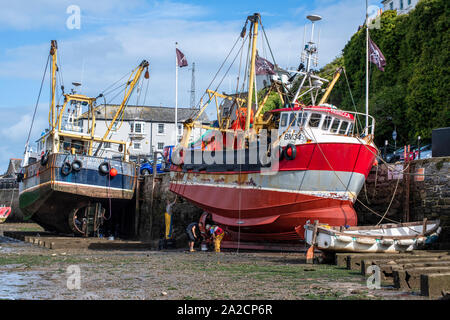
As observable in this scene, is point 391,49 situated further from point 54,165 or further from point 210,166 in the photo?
point 54,165

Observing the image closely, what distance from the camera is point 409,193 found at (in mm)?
17312

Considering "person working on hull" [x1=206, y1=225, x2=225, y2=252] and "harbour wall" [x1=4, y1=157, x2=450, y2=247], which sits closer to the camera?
"harbour wall" [x1=4, y1=157, x2=450, y2=247]

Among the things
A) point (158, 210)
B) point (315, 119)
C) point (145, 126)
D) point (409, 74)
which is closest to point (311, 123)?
point (315, 119)

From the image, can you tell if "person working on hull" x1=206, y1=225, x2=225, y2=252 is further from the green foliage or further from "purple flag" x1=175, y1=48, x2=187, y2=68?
"purple flag" x1=175, y1=48, x2=187, y2=68

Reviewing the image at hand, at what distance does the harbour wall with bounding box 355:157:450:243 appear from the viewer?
16.1 meters

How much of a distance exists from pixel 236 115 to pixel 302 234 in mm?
6553

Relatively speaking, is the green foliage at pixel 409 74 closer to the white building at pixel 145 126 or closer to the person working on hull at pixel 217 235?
the person working on hull at pixel 217 235

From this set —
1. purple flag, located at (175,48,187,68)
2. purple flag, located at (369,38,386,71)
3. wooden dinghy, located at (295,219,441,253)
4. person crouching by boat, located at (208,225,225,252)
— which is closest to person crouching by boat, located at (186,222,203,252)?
person crouching by boat, located at (208,225,225,252)

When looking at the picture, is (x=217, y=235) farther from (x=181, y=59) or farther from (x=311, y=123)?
(x=181, y=59)

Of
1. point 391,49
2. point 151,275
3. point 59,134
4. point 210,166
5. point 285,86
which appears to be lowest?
point 151,275

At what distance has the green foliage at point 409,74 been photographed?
2983cm

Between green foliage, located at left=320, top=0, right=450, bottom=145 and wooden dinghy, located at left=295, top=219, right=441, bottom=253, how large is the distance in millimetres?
13593

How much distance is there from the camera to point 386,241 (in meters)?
13.8
